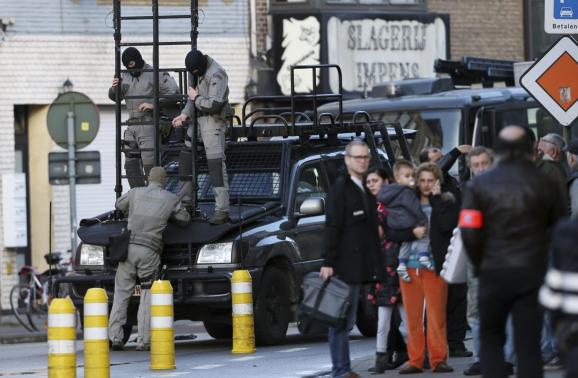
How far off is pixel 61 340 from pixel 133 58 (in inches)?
235

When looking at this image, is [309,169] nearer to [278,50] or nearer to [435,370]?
[435,370]

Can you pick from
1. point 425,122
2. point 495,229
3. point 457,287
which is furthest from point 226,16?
point 495,229

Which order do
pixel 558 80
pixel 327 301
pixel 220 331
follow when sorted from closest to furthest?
pixel 327 301, pixel 558 80, pixel 220 331

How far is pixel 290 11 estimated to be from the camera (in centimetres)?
3052

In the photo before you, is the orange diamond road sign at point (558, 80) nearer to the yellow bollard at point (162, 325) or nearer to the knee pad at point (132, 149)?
the yellow bollard at point (162, 325)

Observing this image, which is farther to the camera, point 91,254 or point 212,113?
point 91,254

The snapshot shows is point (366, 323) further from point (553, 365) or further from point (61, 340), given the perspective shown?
point (61, 340)

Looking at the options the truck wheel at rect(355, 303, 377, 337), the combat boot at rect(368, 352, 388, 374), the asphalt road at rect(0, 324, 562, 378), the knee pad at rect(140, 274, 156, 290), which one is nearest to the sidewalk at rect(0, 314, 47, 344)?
the asphalt road at rect(0, 324, 562, 378)

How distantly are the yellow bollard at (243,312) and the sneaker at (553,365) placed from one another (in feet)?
10.9

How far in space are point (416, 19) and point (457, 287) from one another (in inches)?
660

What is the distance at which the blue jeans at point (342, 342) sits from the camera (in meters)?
12.7

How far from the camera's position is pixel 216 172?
1730cm

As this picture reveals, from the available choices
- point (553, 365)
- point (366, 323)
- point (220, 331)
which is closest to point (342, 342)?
point (553, 365)

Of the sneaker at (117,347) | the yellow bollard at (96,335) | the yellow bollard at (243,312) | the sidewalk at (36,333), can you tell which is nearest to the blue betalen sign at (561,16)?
the yellow bollard at (243,312)
